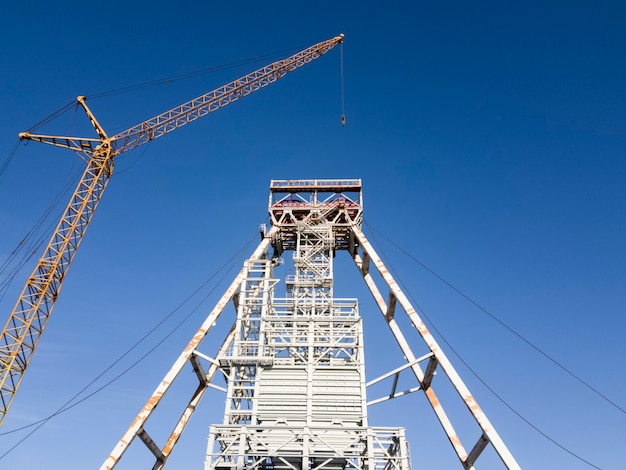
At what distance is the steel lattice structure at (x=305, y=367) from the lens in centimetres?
2564

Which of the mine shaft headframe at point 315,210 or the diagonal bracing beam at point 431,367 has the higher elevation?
the mine shaft headframe at point 315,210

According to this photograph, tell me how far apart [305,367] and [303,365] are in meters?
0.49

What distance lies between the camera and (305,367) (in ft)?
105

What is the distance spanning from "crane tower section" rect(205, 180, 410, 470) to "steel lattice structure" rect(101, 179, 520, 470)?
73mm

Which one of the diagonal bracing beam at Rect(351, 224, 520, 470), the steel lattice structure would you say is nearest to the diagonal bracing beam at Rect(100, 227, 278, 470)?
the steel lattice structure

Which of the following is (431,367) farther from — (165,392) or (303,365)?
(165,392)

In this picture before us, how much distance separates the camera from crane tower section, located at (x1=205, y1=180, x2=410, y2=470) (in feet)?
83.7

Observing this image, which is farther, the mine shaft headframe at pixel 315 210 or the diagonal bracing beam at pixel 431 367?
the mine shaft headframe at pixel 315 210

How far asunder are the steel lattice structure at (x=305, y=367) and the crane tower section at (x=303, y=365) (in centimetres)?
7

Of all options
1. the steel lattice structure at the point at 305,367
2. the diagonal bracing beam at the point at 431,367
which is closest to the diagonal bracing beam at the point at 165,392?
the steel lattice structure at the point at 305,367

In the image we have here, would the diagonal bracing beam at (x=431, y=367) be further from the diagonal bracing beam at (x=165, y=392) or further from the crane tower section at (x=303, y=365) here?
the diagonal bracing beam at (x=165, y=392)

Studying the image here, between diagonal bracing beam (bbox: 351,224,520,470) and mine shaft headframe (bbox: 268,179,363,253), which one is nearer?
diagonal bracing beam (bbox: 351,224,520,470)

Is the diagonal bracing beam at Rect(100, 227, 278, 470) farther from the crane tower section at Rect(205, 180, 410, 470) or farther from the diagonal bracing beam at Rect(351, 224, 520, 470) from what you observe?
the diagonal bracing beam at Rect(351, 224, 520, 470)

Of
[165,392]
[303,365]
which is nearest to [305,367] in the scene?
[303,365]
